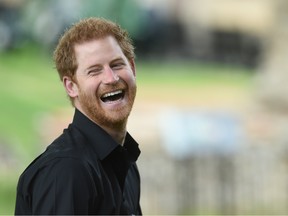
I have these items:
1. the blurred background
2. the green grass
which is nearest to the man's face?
the blurred background

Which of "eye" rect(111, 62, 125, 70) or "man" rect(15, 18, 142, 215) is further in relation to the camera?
"eye" rect(111, 62, 125, 70)

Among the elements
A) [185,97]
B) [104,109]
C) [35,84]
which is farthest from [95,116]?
[185,97]

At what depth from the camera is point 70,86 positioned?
2607mm

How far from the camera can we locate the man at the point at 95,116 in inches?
94.0

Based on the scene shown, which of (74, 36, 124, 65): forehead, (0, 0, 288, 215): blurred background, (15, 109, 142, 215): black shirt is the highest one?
(0, 0, 288, 215): blurred background

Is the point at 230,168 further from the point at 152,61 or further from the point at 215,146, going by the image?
the point at 152,61

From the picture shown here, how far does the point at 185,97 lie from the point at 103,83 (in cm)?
1347

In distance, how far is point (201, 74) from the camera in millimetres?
17031

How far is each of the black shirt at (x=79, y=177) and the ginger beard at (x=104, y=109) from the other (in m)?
0.03

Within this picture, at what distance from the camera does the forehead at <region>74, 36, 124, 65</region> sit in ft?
8.32

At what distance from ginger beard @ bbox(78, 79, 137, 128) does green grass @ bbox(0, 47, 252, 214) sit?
29.0 ft

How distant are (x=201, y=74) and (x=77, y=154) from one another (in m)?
14.7

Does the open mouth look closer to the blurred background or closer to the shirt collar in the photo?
the shirt collar

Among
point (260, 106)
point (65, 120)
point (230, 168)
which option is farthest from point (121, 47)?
point (260, 106)
